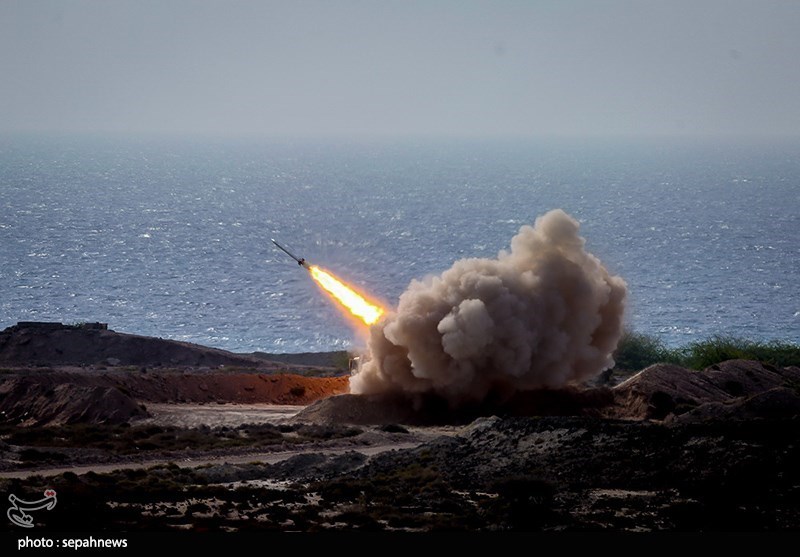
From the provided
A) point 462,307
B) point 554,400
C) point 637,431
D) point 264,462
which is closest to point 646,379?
point 554,400

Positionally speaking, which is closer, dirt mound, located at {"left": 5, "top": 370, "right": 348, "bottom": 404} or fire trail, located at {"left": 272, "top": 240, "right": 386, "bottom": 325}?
dirt mound, located at {"left": 5, "top": 370, "right": 348, "bottom": 404}

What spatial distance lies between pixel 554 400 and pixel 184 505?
23987 mm

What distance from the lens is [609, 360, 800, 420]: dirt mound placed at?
6819 cm

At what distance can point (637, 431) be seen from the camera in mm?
56969

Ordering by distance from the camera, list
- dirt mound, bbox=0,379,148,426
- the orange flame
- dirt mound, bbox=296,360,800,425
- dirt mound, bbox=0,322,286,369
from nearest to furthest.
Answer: dirt mound, bbox=296,360,800,425
dirt mound, bbox=0,379,148,426
the orange flame
dirt mound, bbox=0,322,286,369

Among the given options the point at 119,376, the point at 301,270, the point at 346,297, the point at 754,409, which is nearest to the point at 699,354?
the point at 346,297

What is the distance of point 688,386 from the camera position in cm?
7100

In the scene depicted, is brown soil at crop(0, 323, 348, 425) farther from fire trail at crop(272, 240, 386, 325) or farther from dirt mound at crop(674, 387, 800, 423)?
dirt mound at crop(674, 387, 800, 423)

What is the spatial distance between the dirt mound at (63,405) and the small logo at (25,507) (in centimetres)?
2118

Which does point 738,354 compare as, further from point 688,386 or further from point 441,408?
point 441,408

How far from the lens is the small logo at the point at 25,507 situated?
45.5 m

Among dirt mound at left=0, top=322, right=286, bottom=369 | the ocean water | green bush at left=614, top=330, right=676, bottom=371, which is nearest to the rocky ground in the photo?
dirt mound at left=0, top=322, right=286, bottom=369

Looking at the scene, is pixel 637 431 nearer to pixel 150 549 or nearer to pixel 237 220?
pixel 150 549

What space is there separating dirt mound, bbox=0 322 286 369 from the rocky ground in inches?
374
